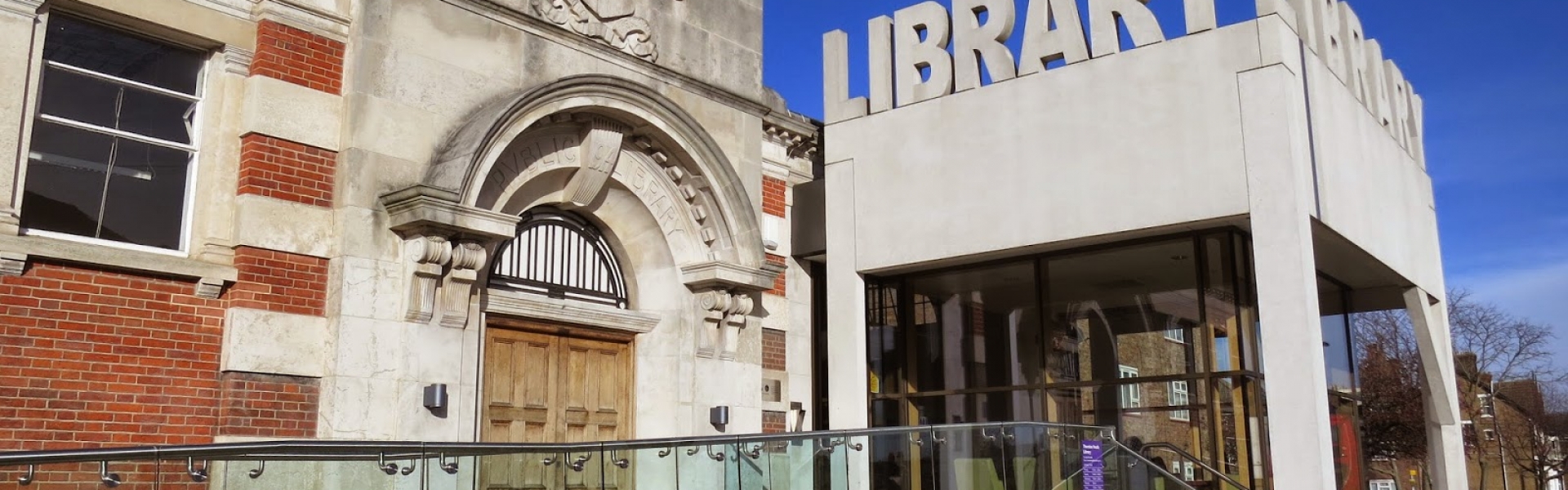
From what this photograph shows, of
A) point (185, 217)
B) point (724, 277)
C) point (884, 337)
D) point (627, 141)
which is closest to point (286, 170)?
point (185, 217)

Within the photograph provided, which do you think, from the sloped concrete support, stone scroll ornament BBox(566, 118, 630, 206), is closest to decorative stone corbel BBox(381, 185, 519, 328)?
stone scroll ornament BBox(566, 118, 630, 206)

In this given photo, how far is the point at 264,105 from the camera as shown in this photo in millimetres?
8977

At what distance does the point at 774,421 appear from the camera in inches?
501

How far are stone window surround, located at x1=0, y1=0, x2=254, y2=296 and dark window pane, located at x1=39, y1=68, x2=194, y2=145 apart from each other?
5.2 inches

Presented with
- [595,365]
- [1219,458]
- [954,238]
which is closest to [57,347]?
[595,365]

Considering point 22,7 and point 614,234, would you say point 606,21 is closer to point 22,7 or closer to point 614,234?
point 614,234

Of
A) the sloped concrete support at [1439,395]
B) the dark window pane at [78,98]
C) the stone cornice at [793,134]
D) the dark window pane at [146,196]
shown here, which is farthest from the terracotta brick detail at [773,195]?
the sloped concrete support at [1439,395]

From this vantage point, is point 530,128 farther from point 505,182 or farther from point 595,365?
point 595,365

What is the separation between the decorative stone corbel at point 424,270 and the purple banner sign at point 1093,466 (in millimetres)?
5153

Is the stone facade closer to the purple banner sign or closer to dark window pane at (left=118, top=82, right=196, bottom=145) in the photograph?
dark window pane at (left=118, top=82, right=196, bottom=145)

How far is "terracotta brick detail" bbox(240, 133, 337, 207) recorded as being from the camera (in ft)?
29.1

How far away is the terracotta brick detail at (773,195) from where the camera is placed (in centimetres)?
1330

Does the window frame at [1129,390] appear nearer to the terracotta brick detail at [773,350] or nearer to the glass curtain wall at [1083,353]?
the glass curtain wall at [1083,353]

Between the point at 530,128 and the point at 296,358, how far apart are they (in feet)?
9.21
